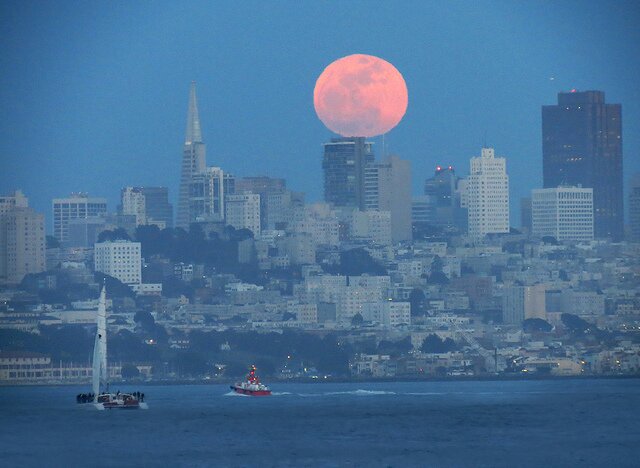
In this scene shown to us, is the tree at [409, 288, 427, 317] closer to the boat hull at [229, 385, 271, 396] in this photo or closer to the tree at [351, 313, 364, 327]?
the tree at [351, 313, 364, 327]

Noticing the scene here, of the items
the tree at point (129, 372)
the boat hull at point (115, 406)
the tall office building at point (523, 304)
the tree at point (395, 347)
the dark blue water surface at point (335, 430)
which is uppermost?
the tall office building at point (523, 304)

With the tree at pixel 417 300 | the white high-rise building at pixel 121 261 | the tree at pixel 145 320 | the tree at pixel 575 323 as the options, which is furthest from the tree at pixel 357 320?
the white high-rise building at pixel 121 261

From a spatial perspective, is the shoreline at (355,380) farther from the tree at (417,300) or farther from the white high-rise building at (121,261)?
the white high-rise building at (121,261)

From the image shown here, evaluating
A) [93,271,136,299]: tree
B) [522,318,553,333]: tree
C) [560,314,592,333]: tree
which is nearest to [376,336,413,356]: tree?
[522,318,553,333]: tree

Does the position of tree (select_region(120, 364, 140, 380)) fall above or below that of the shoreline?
above

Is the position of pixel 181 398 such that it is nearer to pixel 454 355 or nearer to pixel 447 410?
pixel 447 410

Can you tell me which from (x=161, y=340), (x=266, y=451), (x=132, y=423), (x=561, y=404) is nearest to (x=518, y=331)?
(x=161, y=340)
